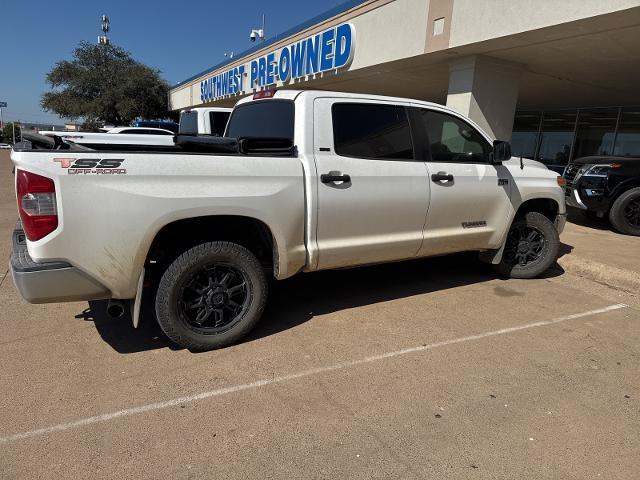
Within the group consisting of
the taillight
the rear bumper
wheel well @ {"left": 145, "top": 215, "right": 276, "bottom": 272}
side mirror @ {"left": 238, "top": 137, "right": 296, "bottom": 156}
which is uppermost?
side mirror @ {"left": 238, "top": 137, "right": 296, "bottom": 156}

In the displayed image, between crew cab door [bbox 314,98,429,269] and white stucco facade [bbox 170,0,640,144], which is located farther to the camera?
white stucco facade [bbox 170,0,640,144]

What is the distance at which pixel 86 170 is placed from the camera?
2881 millimetres

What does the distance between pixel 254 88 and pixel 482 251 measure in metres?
13.1

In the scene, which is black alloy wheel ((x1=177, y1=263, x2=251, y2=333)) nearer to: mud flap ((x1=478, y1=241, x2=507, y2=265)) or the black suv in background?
mud flap ((x1=478, y1=241, x2=507, y2=265))

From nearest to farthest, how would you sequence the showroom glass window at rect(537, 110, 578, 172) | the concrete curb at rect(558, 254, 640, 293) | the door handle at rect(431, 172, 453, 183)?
the door handle at rect(431, 172, 453, 183) < the concrete curb at rect(558, 254, 640, 293) < the showroom glass window at rect(537, 110, 578, 172)

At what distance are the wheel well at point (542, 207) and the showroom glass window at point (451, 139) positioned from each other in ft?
3.11

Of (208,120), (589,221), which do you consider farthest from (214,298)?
(589,221)

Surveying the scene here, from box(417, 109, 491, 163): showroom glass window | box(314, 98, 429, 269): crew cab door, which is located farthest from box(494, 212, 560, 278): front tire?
box(314, 98, 429, 269): crew cab door

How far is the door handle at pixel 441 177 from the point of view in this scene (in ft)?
14.6

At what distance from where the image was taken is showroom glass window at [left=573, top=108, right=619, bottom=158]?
49.7ft

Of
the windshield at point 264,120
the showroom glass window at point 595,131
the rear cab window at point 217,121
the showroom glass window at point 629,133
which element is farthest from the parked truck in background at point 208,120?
the showroom glass window at point 595,131

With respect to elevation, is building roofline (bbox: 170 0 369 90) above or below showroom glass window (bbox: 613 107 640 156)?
above

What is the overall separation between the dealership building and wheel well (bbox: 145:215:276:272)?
5.27 metres

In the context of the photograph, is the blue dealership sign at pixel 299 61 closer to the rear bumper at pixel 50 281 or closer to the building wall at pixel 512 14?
the building wall at pixel 512 14
